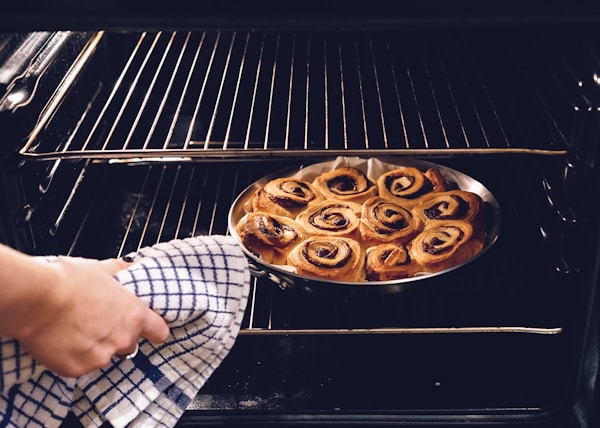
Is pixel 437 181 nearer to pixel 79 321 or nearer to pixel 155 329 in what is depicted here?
pixel 155 329

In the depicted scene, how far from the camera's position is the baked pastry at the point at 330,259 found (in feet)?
4.37

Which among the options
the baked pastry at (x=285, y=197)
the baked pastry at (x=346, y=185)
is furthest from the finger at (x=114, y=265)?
the baked pastry at (x=346, y=185)

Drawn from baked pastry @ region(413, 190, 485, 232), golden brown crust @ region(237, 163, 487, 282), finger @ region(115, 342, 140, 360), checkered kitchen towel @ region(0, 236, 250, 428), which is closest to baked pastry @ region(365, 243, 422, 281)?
golden brown crust @ region(237, 163, 487, 282)

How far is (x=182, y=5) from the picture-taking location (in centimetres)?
96

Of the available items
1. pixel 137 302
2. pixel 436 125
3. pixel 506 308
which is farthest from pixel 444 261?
pixel 137 302

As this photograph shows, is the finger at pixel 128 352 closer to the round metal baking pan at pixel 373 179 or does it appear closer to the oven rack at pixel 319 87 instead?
the round metal baking pan at pixel 373 179

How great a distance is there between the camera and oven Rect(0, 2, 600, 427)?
1117mm

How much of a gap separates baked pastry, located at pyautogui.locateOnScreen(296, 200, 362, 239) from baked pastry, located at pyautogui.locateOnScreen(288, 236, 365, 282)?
3cm

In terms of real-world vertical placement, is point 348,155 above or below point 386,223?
above

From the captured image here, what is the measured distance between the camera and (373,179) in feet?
5.35

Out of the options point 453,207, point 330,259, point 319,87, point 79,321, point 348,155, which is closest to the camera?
point 79,321

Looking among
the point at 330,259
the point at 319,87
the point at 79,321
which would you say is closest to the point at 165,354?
the point at 79,321

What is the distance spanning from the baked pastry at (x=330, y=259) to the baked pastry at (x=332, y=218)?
0.03 m

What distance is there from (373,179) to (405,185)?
10 centimetres
